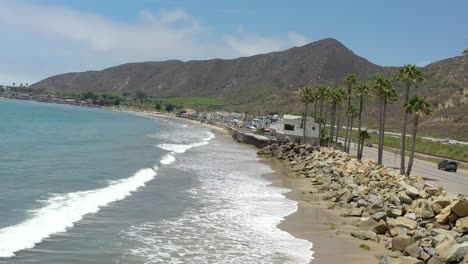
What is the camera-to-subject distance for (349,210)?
2762 cm

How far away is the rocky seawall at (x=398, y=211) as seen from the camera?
18.0 meters

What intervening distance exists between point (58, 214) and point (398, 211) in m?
14.8

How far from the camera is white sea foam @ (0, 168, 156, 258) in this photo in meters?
18.2

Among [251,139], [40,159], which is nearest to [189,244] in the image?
[40,159]

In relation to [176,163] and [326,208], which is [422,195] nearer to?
[326,208]

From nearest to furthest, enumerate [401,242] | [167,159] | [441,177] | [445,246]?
[445,246]
[401,242]
[441,177]
[167,159]

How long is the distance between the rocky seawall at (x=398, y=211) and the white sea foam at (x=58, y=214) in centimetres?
1149

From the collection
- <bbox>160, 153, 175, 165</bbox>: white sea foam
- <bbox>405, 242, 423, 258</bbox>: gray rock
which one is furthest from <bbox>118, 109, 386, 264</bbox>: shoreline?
<bbox>160, 153, 175, 165</bbox>: white sea foam

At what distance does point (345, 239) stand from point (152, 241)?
7511 mm

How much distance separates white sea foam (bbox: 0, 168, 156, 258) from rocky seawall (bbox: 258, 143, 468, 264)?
11489 millimetres

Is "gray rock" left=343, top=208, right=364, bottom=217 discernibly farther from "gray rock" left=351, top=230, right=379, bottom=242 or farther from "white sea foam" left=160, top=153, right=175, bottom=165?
"white sea foam" left=160, top=153, right=175, bottom=165

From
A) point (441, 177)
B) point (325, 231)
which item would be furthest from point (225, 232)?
point (441, 177)

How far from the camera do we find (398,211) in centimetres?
2422

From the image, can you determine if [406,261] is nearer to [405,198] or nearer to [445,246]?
[445,246]
